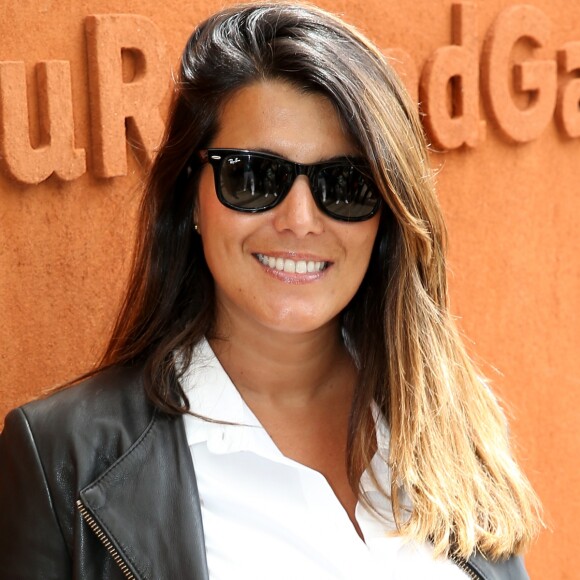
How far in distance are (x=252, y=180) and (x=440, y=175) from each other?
4.80 ft

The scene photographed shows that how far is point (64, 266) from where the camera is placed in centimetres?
286

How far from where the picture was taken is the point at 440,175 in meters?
3.69

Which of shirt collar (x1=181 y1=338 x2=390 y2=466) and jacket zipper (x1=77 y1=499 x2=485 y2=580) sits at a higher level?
shirt collar (x1=181 y1=338 x2=390 y2=466)

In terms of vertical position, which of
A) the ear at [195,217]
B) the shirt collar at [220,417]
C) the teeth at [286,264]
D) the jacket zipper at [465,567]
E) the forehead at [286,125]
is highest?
the forehead at [286,125]

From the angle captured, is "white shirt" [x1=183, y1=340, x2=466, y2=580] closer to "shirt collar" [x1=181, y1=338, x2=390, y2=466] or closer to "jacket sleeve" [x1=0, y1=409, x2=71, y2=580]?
"shirt collar" [x1=181, y1=338, x2=390, y2=466]

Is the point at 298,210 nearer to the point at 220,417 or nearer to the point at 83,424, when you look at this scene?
the point at 220,417

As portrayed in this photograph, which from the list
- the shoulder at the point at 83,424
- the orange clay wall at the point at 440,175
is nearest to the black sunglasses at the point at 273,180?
the shoulder at the point at 83,424

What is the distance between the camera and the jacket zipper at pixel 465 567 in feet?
8.07

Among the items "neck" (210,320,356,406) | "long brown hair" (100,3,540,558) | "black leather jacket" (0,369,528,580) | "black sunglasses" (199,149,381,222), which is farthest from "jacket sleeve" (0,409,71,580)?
"black sunglasses" (199,149,381,222)

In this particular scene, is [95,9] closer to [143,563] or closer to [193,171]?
[193,171]

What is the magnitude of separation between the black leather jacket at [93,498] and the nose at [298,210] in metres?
0.47

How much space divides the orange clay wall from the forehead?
53cm

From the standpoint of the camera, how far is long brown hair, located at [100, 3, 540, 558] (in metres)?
2.40

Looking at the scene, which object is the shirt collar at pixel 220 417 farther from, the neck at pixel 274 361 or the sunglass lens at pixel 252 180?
the sunglass lens at pixel 252 180
